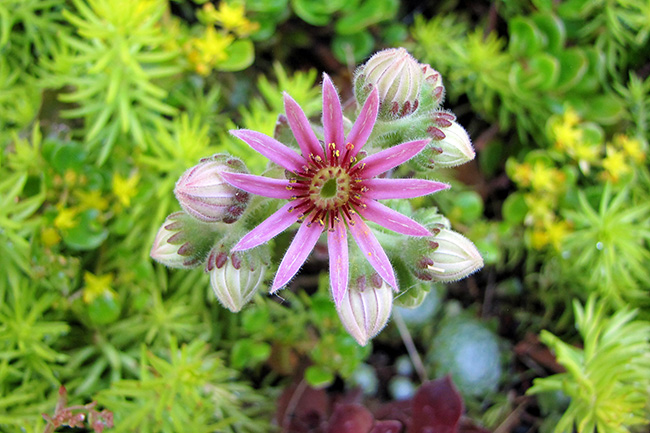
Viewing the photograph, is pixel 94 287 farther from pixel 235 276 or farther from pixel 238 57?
pixel 238 57

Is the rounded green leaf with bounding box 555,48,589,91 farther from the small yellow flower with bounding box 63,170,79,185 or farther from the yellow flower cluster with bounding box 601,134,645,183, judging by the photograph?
the small yellow flower with bounding box 63,170,79,185

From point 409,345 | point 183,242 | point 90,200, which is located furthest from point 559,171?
point 90,200

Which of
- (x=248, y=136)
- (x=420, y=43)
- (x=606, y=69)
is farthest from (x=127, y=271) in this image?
(x=606, y=69)

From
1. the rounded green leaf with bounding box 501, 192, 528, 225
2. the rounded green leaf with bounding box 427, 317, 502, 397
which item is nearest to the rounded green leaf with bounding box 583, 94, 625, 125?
the rounded green leaf with bounding box 501, 192, 528, 225

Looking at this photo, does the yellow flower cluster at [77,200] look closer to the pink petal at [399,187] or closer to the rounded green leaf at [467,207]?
the pink petal at [399,187]

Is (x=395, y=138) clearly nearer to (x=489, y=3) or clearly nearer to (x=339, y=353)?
(x=339, y=353)

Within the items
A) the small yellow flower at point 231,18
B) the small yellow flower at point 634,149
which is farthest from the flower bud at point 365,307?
the small yellow flower at point 634,149
